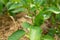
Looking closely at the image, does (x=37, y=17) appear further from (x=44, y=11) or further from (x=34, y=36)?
(x=34, y=36)

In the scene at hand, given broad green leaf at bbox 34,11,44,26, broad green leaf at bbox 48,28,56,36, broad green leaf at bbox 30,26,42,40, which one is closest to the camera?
broad green leaf at bbox 30,26,42,40

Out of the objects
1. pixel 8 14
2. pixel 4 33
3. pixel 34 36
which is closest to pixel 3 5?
pixel 8 14

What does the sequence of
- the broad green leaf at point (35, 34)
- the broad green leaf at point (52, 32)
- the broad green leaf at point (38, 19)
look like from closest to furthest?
the broad green leaf at point (35, 34) → the broad green leaf at point (38, 19) → the broad green leaf at point (52, 32)

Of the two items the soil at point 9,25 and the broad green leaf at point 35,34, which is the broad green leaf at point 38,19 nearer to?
the broad green leaf at point 35,34

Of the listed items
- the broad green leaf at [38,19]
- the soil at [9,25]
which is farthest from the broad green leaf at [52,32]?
the broad green leaf at [38,19]

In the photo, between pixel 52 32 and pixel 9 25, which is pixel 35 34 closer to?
pixel 52 32

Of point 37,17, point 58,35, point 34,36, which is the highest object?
point 37,17

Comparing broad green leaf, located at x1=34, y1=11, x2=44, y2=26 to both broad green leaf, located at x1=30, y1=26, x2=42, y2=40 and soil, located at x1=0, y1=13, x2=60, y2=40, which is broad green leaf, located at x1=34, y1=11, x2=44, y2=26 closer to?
broad green leaf, located at x1=30, y1=26, x2=42, y2=40

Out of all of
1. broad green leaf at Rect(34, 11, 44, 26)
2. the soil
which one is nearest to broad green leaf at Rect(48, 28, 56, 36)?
the soil

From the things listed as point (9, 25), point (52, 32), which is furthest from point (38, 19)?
point (9, 25)

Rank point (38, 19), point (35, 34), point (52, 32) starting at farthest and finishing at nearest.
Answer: point (52, 32)
point (38, 19)
point (35, 34)

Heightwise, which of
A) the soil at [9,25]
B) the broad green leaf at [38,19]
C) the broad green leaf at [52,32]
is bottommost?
the broad green leaf at [52,32]
